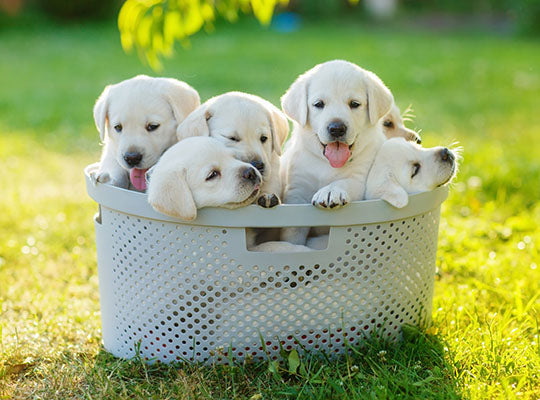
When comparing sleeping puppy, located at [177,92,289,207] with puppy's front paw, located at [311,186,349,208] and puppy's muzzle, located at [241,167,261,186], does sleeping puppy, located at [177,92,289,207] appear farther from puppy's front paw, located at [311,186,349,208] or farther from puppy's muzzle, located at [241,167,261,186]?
puppy's front paw, located at [311,186,349,208]

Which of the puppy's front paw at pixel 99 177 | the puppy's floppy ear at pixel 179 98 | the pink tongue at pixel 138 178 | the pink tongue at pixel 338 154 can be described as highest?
the puppy's floppy ear at pixel 179 98

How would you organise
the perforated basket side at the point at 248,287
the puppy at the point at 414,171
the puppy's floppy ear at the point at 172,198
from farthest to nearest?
the puppy at the point at 414,171 → the perforated basket side at the point at 248,287 → the puppy's floppy ear at the point at 172,198

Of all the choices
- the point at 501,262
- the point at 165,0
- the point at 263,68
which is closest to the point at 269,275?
the point at 165,0

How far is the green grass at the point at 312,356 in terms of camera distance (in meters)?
2.58

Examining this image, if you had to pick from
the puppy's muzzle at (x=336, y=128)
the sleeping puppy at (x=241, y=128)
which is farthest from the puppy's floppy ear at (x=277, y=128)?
the puppy's muzzle at (x=336, y=128)

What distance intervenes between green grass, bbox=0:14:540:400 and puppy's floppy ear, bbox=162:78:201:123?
1.11 m

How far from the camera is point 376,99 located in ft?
9.17

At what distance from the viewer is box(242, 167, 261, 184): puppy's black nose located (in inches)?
97.9

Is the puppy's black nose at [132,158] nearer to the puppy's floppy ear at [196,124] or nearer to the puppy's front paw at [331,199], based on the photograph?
the puppy's floppy ear at [196,124]

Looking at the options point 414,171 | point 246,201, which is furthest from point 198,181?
point 414,171

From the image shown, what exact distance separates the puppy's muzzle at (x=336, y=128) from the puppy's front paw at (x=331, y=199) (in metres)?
0.35

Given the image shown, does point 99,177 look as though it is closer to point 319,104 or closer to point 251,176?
point 251,176

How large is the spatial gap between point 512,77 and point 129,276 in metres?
8.37

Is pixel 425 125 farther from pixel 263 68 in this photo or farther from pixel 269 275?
pixel 269 275
